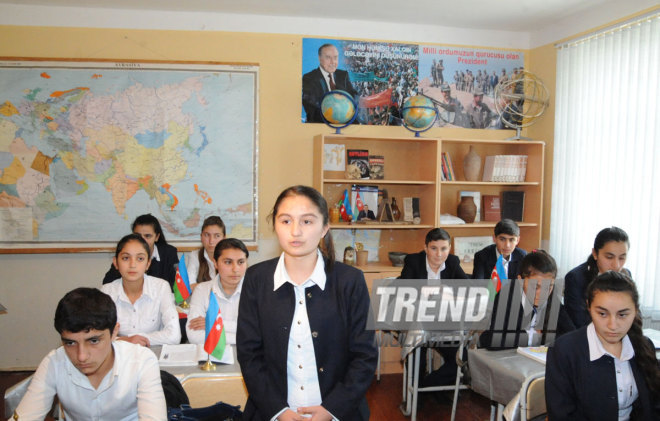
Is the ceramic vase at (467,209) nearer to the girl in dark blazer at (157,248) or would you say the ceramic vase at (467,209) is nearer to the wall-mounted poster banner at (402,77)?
the wall-mounted poster banner at (402,77)

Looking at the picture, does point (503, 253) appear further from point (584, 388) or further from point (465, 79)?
point (584, 388)

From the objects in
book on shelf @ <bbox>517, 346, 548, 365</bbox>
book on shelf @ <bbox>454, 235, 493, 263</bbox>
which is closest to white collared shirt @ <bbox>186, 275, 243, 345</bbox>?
book on shelf @ <bbox>517, 346, 548, 365</bbox>

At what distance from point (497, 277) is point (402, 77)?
84.6 inches

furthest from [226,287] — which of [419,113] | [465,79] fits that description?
[465,79]

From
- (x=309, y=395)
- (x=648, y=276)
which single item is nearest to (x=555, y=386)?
(x=309, y=395)

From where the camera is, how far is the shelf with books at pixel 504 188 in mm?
4742

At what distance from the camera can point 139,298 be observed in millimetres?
2775

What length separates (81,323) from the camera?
1624mm

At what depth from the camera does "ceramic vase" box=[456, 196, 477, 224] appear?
15.5 feet

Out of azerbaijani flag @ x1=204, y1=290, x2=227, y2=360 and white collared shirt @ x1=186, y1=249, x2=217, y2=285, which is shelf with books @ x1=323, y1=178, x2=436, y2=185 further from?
azerbaijani flag @ x1=204, y1=290, x2=227, y2=360

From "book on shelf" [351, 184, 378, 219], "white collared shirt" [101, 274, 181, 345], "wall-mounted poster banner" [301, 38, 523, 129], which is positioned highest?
"wall-mounted poster banner" [301, 38, 523, 129]

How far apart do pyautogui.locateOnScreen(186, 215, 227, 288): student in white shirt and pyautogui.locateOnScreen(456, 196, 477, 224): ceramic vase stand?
2.24 m

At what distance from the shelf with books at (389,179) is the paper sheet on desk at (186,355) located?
2.17 m

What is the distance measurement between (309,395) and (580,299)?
6.22ft
